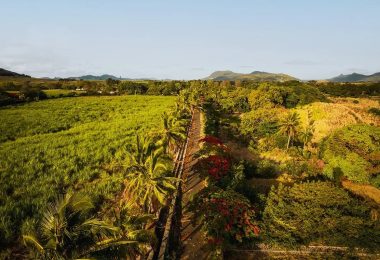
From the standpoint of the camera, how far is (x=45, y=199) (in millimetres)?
18219

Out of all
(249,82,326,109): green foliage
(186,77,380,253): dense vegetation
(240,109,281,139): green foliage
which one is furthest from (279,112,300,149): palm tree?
(249,82,326,109): green foliage

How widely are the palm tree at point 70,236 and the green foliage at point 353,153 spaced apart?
28.0m

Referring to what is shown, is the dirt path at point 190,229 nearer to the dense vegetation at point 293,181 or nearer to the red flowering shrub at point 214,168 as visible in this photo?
the dense vegetation at point 293,181

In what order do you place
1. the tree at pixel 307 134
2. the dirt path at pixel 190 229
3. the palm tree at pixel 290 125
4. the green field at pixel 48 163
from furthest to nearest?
the tree at pixel 307 134 < the palm tree at pixel 290 125 < the green field at pixel 48 163 < the dirt path at pixel 190 229

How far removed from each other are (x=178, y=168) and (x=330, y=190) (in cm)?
1294

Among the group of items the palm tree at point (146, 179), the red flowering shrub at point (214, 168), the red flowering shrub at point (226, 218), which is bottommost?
the red flowering shrub at point (226, 218)

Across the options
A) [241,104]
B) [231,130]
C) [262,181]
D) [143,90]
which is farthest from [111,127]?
[143,90]

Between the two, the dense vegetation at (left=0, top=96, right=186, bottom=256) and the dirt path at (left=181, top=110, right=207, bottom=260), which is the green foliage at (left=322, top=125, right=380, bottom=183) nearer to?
the dirt path at (left=181, top=110, right=207, bottom=260)

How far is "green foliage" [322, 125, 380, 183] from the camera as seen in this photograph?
30578mm

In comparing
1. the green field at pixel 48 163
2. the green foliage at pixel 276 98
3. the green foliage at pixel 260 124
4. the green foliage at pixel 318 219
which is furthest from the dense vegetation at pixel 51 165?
the green foliage at pixel 276 98

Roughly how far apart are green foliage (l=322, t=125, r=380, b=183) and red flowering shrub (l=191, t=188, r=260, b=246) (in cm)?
1752

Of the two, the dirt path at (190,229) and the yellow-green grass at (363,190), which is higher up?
the dirt path at (190,229)

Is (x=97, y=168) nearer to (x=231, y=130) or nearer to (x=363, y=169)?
(x=363, y=169)

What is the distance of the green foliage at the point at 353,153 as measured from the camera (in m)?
30.6
